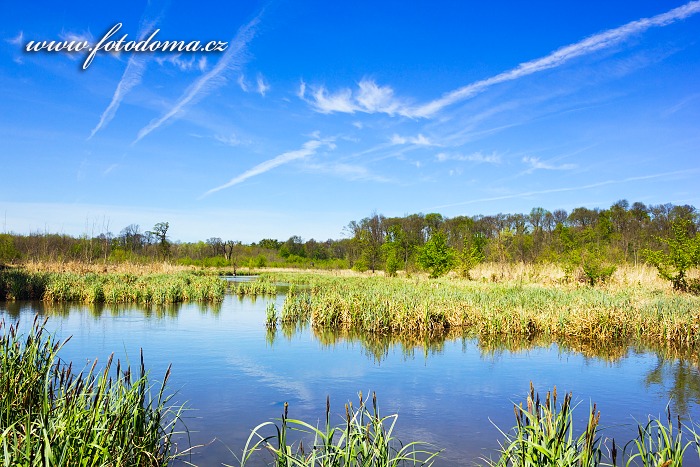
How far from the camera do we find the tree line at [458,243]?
31.9m

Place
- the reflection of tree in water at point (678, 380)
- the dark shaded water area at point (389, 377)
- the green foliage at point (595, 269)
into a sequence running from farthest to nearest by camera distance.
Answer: the green foliage at point (595, 269), the reflection of tree in water at point (678, 380), the dark shaded water area at point (389, 377)

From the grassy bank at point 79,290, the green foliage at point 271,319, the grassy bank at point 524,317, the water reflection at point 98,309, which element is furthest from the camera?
the grassy bank at point 79,290

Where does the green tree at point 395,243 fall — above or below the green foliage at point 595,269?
above

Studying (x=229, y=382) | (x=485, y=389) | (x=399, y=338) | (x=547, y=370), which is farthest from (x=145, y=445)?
(x=399, y=338)

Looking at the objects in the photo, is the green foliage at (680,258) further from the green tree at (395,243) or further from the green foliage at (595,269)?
the green tree at (395,243)

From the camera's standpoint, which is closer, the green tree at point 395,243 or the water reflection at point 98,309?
the water reflection at point 98,309

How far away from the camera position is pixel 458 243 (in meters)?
45.4

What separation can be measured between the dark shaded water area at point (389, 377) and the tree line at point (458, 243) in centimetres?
1464

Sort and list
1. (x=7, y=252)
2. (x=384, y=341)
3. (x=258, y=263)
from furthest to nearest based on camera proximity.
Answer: (x=258, y=263), (x=7, y=252), (x=384, y=341)

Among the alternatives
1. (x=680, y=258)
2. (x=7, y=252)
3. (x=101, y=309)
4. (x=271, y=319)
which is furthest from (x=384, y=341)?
(x=7, y=252)

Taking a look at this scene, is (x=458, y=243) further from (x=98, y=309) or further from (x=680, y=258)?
(x=98, y=309)

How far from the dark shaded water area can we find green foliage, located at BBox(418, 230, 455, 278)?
19557 millimetres

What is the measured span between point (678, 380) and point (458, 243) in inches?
Result: 1461

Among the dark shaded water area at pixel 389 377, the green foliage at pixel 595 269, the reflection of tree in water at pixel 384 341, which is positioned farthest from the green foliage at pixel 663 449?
the green foliage at pixel 595 269
